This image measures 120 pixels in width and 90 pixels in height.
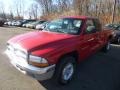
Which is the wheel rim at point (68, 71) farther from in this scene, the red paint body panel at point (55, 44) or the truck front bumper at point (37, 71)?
the truck front bumper at point (37, 71)

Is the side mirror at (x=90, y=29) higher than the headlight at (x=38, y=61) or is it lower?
higher

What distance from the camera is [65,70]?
5.09 meters

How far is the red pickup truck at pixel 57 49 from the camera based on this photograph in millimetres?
4430

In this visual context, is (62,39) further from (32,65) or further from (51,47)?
(32,65)

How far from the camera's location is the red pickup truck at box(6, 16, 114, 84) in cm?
443

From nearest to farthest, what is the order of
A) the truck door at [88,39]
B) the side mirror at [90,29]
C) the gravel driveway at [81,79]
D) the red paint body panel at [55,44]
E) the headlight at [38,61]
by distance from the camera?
the headlight at [38,61] → the red paint body panel at [55,44] → the gravel driveway at [81,79] → the truck door at [88,39] → the side mirror at [90,29]

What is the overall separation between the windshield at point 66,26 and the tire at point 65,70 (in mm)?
965

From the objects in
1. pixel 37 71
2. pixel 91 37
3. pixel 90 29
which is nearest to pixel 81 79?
pixel 91 37

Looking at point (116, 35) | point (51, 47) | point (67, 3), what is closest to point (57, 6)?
point (67, 3)

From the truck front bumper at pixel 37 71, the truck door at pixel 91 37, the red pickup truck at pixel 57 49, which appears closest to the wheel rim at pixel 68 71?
the red pickup truck at pixel 57 49

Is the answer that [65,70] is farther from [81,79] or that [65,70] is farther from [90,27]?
[90,27]

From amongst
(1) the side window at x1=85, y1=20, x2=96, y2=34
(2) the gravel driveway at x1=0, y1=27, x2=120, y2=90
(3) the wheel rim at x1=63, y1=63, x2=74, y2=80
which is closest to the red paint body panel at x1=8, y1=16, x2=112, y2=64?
(1) the side window at x1=85, y1=20, x2=96, y2=34

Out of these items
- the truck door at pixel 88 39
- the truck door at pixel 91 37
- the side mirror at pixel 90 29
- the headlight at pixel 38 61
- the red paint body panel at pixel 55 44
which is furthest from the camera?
the side mirror at pixel 90 29

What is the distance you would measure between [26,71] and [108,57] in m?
4.66
